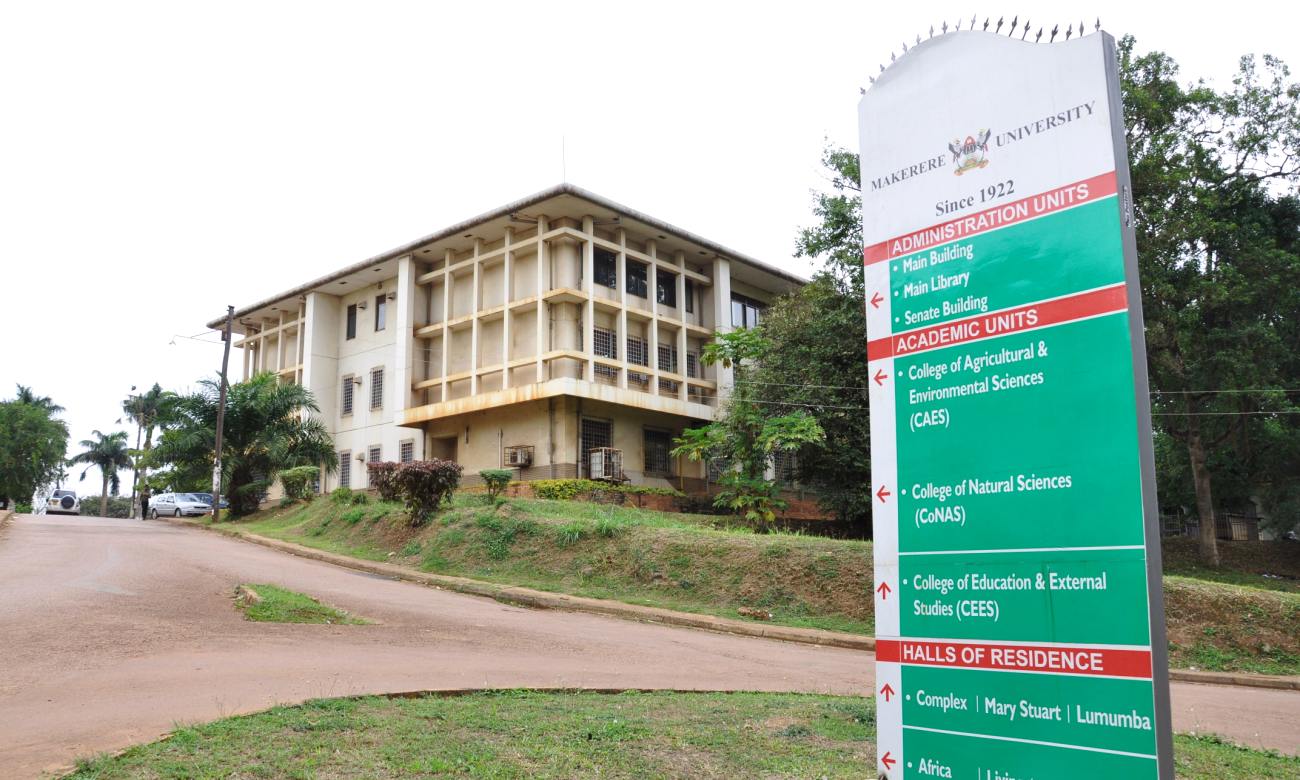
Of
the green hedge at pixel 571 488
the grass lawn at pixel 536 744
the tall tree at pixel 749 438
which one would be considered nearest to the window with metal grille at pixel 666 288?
the tall tree at pixel 749 438

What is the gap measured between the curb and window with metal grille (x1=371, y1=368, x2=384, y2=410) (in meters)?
18.4

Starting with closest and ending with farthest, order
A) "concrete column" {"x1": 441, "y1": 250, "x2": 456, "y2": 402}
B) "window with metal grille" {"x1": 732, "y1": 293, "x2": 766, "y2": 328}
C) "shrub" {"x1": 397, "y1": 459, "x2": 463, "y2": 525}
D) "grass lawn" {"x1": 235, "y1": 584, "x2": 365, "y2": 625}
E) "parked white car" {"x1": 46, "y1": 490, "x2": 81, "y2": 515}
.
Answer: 1. "grass lawn" {"x1": 235, "y1": 584, "x2": 365, "y2": 625}
2. "shrub" {"x1": 397, "y1": 459, "x2": 463, "y2": 525}
3. "concrete column" {"x1": 441, "y1": 250, "x2": 456, "y2": 402}
4. "window with metal grille" {"x1": 732, "y1": 293, "x2": 766, "y2": 328}
5. "parked white car" {"x1": 46, "y1": 490, "x2": 81, "y2": 515}

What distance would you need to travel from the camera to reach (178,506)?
40.3 m

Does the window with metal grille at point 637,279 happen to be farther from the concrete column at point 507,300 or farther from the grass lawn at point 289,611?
the grass lawn at point 289,611

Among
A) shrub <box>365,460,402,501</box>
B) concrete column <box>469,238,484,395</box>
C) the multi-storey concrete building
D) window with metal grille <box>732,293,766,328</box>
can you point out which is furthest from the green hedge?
window with metal grille <box>732,293,766,328</box>

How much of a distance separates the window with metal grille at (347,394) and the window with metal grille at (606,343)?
12.3 metres

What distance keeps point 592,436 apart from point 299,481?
9370 millimetres

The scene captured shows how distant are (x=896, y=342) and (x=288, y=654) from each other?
7.42 metres

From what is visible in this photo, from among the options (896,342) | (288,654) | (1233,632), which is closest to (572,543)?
(288,654)

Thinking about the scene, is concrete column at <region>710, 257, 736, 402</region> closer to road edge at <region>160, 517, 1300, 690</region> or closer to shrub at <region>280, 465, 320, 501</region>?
shrub at <region>280, 465, 320, 501</region>

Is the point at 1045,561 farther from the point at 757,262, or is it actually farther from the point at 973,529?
the point at 757,262

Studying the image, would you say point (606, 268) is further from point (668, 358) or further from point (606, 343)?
point (668, 358)

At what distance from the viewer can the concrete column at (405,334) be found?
110 ft

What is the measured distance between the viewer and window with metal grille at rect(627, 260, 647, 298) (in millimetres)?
33062
